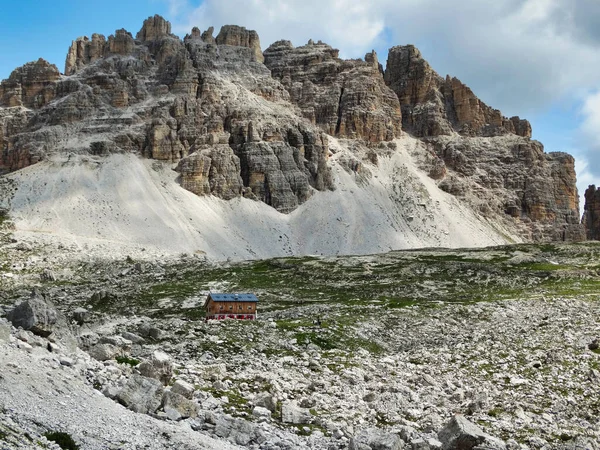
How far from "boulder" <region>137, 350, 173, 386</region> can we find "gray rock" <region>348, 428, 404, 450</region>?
367 inches

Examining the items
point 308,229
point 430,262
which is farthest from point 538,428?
point 308,229

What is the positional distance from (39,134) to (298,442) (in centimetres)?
18435

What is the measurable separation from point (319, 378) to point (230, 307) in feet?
98.8

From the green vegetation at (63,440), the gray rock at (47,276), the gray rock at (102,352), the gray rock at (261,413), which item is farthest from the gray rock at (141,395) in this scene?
the gray rock at (47,276)

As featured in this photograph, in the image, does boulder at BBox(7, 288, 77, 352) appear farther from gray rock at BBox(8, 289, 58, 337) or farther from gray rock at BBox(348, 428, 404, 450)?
gray rock at BBox(348, 428, 404, 450)

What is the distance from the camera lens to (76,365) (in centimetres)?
2711

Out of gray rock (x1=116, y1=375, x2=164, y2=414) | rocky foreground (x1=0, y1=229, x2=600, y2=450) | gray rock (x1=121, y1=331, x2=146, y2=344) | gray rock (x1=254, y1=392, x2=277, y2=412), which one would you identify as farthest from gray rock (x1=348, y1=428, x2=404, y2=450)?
gray rock (x1=121, y1=331, x2=146, y2=344)

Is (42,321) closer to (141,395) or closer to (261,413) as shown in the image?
(141,395)

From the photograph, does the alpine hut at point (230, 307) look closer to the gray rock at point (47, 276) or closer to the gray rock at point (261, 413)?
the gray rock at point (261, 413)

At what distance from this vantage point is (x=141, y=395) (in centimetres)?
2536

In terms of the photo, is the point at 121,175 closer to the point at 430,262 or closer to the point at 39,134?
the point at 39,134

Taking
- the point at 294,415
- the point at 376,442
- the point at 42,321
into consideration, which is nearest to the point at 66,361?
the point at 42,321

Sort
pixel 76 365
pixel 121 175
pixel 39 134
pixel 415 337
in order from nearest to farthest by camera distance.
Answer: pixel 76 365
pixel 415 337
pixel 121 175
pixel 39 134

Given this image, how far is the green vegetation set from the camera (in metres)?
19.4
